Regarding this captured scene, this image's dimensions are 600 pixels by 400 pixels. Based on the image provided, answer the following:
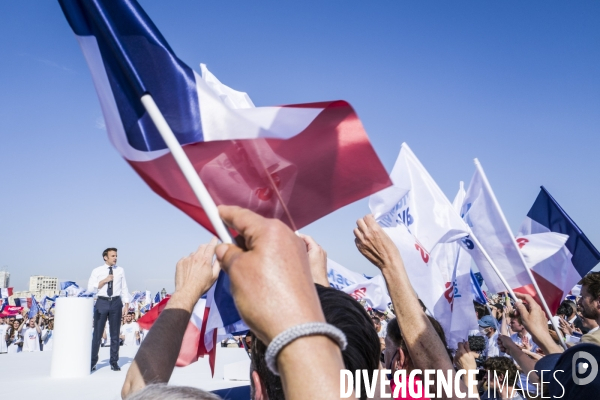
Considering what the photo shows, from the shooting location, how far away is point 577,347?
1.75m

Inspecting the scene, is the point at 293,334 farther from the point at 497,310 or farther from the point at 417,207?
the point at 497,310

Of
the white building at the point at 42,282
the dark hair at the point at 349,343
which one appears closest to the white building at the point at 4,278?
the white building at the point at 42,282

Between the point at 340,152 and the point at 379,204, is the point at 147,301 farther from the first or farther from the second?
the point at 340,152

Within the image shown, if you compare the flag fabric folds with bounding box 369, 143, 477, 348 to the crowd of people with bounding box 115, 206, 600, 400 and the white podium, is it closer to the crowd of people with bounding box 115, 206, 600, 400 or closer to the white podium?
the crowd of people with bounding box 115, 206, 600, 400

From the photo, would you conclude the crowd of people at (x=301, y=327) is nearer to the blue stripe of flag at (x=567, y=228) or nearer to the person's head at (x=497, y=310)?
the blue stripe of flag at (x=567, y=228)

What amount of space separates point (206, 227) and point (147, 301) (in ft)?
106

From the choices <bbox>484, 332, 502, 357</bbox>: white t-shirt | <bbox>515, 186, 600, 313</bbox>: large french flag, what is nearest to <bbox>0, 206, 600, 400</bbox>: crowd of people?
<bbox>515, 186, 600, 313</bbox>: large french flag

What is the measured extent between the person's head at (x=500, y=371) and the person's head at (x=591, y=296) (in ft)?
3.19

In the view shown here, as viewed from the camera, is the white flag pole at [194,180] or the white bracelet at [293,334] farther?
the white flag pole at [194,180]

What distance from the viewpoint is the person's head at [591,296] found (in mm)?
5034

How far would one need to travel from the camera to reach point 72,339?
7191mm

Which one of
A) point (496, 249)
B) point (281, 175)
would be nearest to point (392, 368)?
point (281, 175)

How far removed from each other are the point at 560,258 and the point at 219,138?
5100mm

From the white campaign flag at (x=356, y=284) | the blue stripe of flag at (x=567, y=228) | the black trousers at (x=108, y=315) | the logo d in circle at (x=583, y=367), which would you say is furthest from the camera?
the black trousers at (x=108, y=315)
